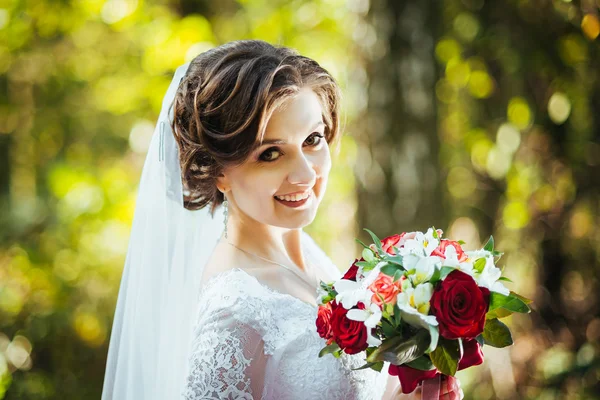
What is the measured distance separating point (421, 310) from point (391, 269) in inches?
5.0

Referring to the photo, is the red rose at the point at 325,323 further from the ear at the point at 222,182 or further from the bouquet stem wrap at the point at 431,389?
the ear at the point at 222,182

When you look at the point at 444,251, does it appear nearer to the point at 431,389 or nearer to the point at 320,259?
the point at 431,389

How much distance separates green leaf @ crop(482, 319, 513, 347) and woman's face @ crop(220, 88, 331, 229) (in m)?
0.64

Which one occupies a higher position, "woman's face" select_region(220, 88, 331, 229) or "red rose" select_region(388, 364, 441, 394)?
"woman's face" select_region(220, 88, 331, 229)

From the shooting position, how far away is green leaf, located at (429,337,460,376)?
5.40ft

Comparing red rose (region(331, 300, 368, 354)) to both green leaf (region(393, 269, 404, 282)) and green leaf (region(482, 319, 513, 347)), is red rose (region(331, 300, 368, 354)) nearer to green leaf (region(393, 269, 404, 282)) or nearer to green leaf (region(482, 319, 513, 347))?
green leaf (region(393, 269, 404, 282))

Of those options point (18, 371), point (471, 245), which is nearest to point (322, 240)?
point (471, 245)

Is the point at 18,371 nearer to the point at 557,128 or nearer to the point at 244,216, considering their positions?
the point at 244,216

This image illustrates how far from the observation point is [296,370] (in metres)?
1.95

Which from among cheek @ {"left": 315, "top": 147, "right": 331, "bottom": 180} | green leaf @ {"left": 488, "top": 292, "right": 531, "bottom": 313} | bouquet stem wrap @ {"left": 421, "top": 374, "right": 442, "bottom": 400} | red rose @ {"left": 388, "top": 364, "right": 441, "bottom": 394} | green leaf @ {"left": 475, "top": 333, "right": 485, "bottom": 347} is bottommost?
bouquet stem wrap @ {"left": 421, "top": 374, "right": 442, "bottom": 400}

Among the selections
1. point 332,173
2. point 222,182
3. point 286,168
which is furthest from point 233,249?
point 332,173

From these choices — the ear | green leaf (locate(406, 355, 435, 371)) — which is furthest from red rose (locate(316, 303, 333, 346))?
the ear

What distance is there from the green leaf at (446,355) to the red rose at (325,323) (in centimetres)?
28

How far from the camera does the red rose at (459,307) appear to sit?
158cm
